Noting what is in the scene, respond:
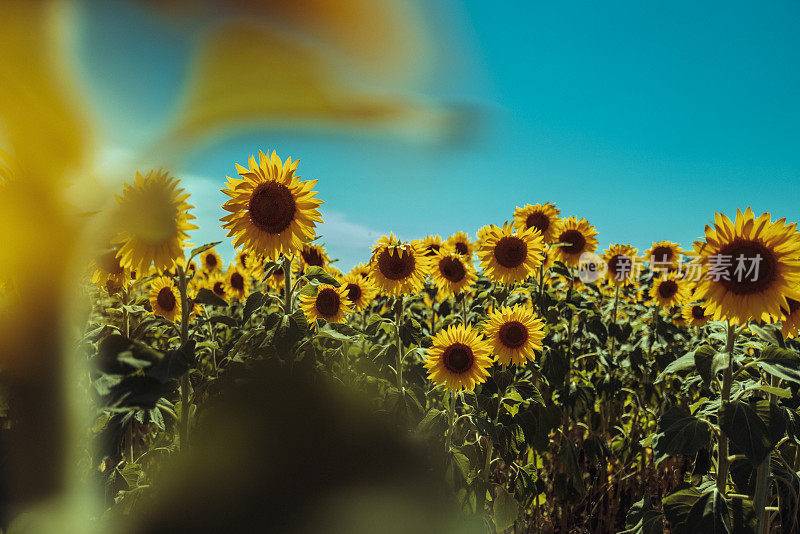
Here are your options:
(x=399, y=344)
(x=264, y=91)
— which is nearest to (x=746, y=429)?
(x=399, y=344)

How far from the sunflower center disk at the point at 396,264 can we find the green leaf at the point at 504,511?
1.29 metres

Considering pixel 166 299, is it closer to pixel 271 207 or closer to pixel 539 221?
pixel 271 207

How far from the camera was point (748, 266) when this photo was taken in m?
1.99

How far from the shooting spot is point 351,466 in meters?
0.61

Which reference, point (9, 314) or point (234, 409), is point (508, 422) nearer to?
point (234, 409)

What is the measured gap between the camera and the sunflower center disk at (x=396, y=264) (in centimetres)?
303

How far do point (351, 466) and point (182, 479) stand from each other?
0.19 m

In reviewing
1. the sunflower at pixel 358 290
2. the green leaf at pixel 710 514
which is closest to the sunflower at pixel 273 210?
the green leaf at pixel 710 514

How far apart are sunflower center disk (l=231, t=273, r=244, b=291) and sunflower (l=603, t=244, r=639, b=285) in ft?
13.7

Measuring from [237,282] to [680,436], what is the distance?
5.23 meters

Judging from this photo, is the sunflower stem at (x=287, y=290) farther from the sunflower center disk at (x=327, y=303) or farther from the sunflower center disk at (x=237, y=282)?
the sunflower center disk at (x=237, y=282)

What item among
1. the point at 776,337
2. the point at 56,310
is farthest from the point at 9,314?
the point at 776,337

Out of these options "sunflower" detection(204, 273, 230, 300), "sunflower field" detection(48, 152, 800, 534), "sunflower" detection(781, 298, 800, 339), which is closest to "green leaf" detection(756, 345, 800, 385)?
"sunflower field" detection(48, 152, 800, 534)

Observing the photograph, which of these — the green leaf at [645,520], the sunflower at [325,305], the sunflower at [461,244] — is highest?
the sunflower at [461,244]
